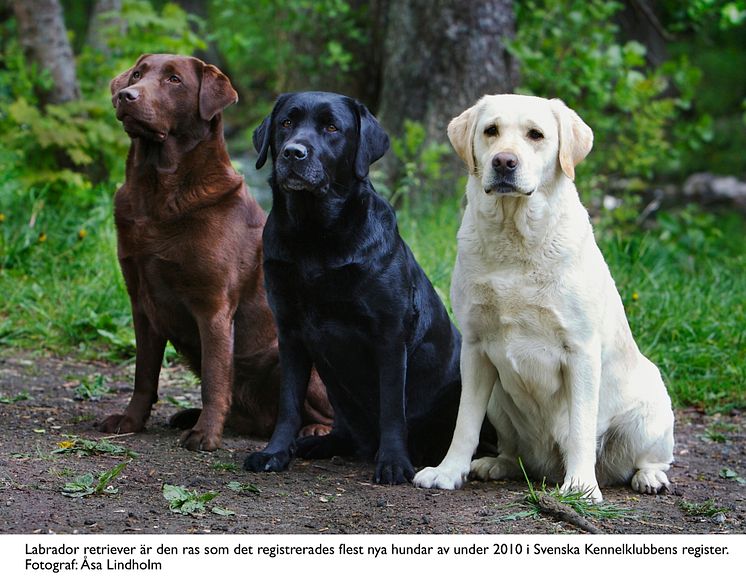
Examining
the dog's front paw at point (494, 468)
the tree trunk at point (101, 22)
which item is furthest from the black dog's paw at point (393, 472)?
the tree trunk at point (101, 22)

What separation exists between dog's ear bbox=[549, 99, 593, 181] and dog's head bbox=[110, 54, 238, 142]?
56.3 inches

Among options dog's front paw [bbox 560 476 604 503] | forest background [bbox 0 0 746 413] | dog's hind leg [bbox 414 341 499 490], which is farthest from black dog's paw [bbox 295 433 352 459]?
forest background [bbox 0 0 746 413]

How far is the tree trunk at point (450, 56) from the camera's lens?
333 inches

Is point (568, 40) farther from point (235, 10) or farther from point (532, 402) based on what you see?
point (532, 402)

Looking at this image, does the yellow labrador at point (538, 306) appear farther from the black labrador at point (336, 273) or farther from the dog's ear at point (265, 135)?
the dog's ear at point (265, 135)

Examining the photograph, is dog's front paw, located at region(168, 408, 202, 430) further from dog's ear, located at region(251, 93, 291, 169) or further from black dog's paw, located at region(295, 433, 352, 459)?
dog's ear, located at region(251, 93, 291, 169)

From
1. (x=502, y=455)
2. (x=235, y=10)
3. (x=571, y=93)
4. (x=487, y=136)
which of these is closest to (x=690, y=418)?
(x=502, y=455)

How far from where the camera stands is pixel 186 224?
A: 4242mm

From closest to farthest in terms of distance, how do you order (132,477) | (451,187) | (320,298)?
(132,477) → (320,298) → (451,187)

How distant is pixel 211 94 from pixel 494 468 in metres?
1.97

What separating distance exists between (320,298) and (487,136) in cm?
89

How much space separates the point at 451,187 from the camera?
28.0ft

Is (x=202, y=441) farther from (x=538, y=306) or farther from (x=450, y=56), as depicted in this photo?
(x=450, y=56)

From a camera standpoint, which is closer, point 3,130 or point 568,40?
point 3,130
